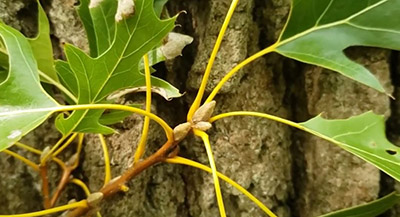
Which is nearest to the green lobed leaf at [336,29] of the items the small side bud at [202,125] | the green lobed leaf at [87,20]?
the small side bud at [202,125]

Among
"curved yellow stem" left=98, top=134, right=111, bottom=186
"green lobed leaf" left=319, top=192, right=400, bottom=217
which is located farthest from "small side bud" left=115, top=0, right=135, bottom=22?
"green lobed leaf" left=319, top=192, right=400, bottom=217

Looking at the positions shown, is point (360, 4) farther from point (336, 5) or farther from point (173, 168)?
point (173, 168)

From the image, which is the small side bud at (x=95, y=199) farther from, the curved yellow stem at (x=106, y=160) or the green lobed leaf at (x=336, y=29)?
the green lobed leaf at (x=336, y=29)

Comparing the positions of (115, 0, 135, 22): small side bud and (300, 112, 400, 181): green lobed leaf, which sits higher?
(115, 0, 135, 22): small side bud

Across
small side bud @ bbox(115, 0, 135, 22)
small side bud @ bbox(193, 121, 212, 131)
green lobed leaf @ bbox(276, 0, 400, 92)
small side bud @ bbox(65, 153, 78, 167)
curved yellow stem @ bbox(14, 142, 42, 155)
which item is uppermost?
small side bud @ bbox(115, 0, 135, 22)

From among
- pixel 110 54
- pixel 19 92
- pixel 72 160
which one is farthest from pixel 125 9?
pixel 72 160

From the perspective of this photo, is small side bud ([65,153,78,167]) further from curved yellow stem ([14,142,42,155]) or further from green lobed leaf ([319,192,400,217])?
green lobed leaf ([319,192,400,217])
